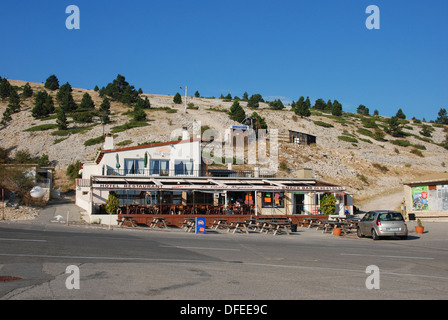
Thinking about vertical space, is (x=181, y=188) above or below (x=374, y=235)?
above

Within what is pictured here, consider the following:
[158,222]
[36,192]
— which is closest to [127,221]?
[158,222]

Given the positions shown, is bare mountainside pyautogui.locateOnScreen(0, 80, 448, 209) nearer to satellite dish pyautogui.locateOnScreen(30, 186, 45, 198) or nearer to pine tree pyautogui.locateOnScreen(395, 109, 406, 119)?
satellite dish pyautogui.locateOnScreen(30, 186, 45, 198)

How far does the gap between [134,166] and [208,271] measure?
87.5 feet

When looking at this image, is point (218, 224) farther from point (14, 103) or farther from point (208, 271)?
point (14, 103)

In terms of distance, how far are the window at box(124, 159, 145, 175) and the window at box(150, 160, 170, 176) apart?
84cm

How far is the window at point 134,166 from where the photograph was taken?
35.7 m

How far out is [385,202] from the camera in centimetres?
4778

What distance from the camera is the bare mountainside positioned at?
60562 mm

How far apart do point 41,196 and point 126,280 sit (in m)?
32.4

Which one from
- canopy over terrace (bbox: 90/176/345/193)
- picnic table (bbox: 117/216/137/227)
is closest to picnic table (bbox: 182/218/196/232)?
canopy over terrace (bbox: 90/176/345/193)

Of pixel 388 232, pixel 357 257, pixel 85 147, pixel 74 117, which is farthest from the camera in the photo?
pixel 74 117
